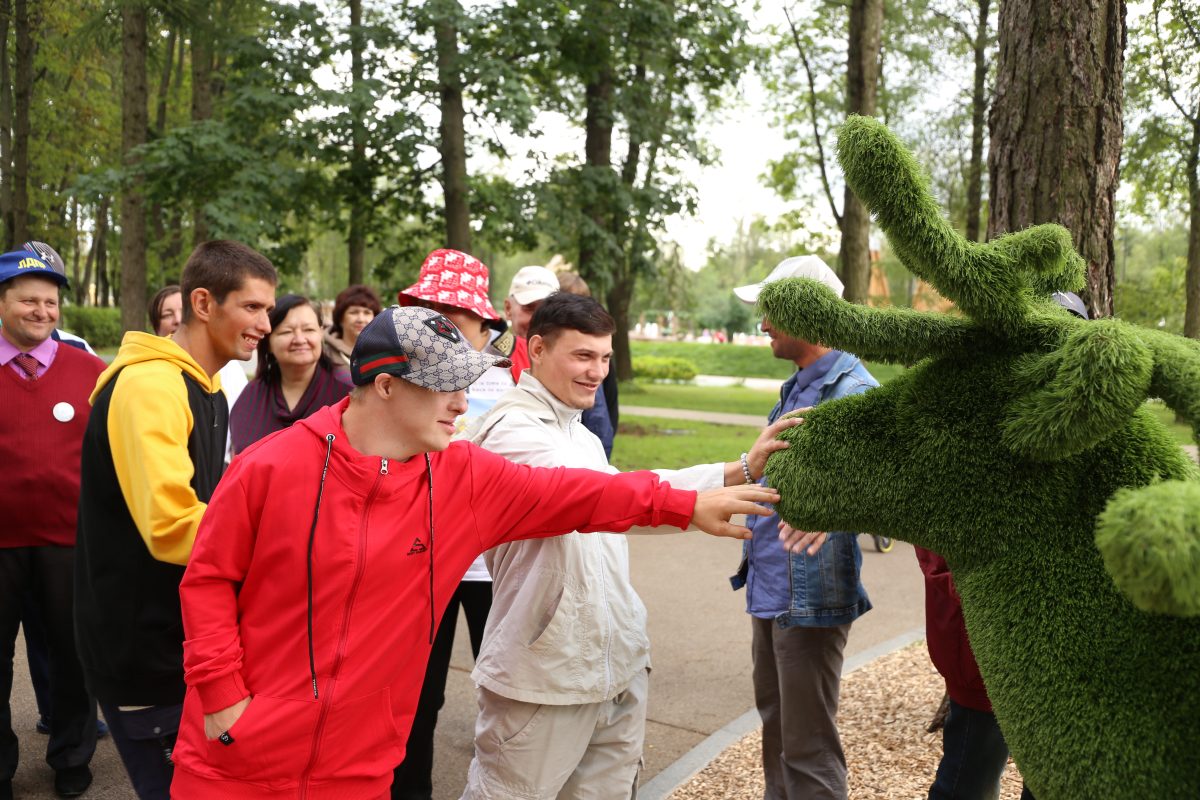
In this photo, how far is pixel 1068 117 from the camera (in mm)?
3553

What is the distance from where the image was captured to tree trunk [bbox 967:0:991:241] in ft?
50.5

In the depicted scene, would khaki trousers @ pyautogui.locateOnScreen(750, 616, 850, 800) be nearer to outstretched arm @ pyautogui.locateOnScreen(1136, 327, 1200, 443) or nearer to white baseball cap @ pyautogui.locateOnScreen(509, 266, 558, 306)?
outstretched arm @ pyautogui.locateOnScreen(1136, 327, 1200, 443)

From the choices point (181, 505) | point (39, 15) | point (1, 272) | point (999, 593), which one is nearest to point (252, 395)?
point (1, 272)

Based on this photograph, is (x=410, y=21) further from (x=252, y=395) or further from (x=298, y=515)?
(x=298, y=515)

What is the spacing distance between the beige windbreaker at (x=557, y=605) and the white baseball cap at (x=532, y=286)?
220cm

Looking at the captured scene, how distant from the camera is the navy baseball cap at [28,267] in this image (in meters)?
4.07

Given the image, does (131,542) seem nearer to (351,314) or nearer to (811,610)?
(811,610)

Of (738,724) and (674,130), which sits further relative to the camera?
(674,130)

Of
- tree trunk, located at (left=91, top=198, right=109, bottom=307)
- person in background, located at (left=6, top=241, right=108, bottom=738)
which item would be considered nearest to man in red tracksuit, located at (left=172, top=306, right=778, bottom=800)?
person in background, located at (left=6, top=241, right=108, bottom=738)

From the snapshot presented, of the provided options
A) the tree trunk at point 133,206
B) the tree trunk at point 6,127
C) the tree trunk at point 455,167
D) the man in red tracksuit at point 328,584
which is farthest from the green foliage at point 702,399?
the man in red tracksuit at point 328,584

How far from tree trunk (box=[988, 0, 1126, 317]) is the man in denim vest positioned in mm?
956

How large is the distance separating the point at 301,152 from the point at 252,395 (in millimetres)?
8056

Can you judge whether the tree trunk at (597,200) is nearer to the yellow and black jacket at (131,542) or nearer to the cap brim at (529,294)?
the cap brim at (529,294)

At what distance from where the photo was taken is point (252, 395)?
14.2 feet
